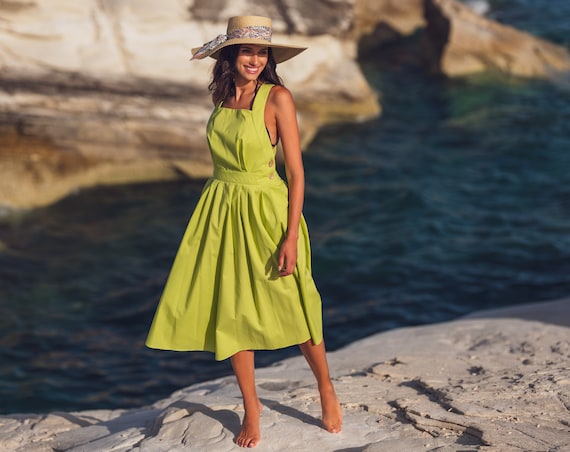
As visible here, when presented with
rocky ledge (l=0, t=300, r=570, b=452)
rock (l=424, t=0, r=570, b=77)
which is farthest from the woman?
rock (l=424, t=0, r=570, b=77)

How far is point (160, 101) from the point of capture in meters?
12.8

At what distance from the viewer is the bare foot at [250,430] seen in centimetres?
500

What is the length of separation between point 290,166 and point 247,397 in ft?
3.99

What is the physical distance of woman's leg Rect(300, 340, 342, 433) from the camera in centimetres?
496

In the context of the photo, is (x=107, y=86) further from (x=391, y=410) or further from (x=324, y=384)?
(x=324, y=384)

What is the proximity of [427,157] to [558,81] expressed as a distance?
3.99m

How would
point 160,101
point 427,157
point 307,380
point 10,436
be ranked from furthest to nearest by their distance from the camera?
point 427,157, point 160,101, point 307,380, point 10,436

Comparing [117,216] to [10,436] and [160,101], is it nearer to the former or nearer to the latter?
[160,101]

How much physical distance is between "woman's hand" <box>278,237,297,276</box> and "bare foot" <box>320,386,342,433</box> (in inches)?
29.3

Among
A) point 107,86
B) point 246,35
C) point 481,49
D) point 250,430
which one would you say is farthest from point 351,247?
point 246,35

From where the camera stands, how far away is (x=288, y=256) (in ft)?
15.4

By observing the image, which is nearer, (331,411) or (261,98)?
(261,98)

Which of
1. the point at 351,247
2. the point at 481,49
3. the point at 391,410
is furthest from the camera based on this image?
the point at 481,49

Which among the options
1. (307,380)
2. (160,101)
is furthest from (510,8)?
(307,380)
